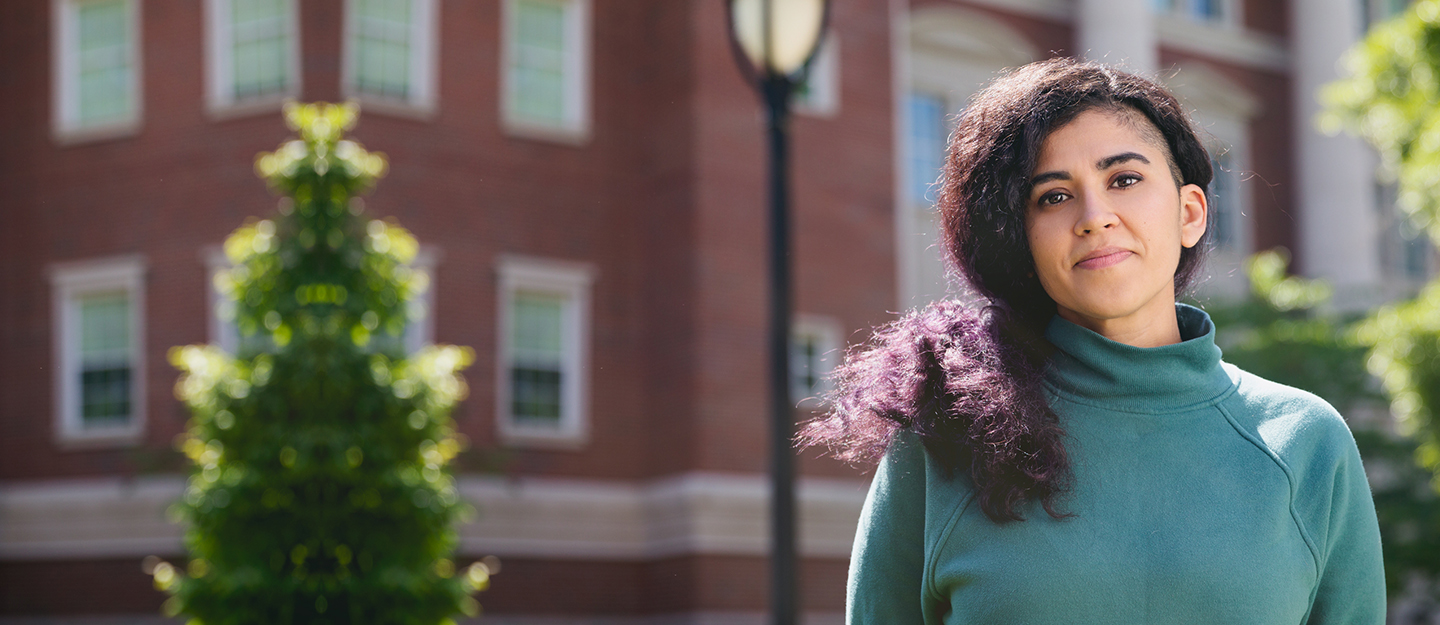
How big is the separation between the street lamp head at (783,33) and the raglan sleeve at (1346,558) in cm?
586

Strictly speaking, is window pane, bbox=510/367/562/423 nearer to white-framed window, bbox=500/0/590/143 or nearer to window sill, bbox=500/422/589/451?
window sill, bbox=500/422/589/451

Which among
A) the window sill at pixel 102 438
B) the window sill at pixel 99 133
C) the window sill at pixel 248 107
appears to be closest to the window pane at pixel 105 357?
the window sill at pixel 102 438

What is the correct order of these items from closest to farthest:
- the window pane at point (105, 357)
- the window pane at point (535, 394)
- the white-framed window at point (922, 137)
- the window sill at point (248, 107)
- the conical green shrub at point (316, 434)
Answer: the conical green shrub at point (316, 434) → the window sill at point (248, 107) → the window pane at point (105, 357) → the window pane at point (535, 394) → the white-framed window at point (922, 137)

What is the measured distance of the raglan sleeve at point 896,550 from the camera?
82.7 inches

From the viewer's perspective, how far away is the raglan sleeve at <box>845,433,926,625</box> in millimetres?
2100

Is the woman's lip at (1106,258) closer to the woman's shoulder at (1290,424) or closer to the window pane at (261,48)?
the woman's shoulder at (1290,424)

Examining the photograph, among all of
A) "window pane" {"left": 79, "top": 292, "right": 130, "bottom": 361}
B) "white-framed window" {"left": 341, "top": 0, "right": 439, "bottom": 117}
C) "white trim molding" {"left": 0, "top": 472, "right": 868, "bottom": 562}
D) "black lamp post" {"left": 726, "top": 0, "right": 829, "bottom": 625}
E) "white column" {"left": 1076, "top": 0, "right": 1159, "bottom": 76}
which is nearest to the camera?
"black lamp post" {"left": 726, "top": 0, "right": 829, "bottom": 625}

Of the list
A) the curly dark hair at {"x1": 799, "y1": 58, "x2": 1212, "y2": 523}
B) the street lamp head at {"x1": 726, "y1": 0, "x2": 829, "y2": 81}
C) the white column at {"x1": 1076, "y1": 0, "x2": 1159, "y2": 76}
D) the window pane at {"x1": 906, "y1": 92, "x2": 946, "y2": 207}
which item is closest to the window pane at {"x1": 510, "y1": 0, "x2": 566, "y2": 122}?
the window pane at {"x1": 906, "y1": 92, "x2": 946, "y2": 207}

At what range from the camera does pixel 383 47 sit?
19.6 metres

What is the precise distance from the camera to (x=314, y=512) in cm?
1030

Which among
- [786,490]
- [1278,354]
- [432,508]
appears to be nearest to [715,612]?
[1278,354]

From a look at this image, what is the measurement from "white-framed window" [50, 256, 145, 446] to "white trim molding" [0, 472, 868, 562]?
765 mm

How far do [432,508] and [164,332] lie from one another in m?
9.85

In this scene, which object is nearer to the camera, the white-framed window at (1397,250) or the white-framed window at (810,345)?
the white-framed window at (810,345)
